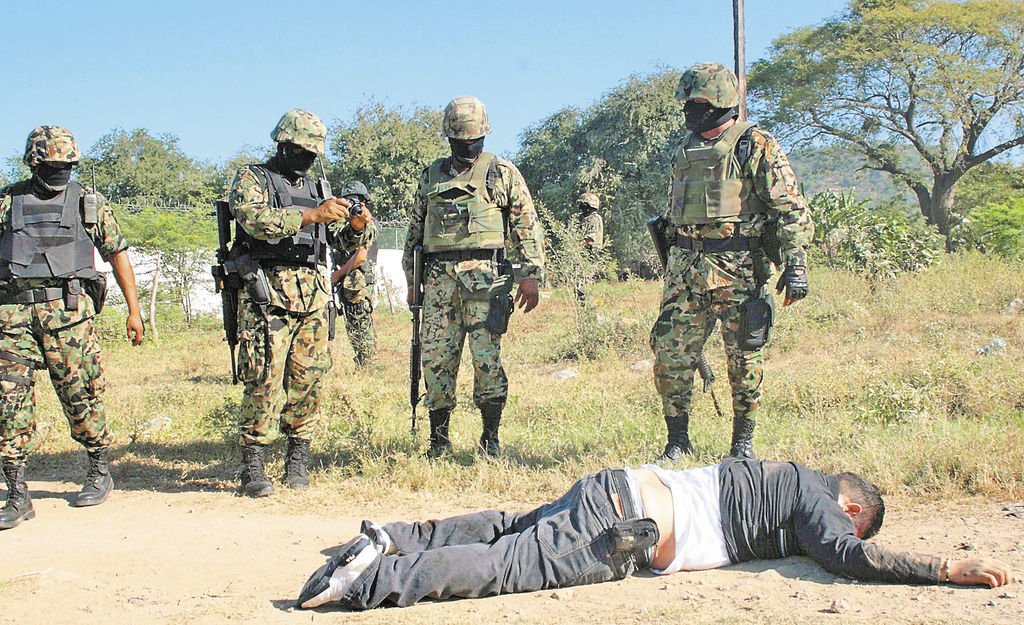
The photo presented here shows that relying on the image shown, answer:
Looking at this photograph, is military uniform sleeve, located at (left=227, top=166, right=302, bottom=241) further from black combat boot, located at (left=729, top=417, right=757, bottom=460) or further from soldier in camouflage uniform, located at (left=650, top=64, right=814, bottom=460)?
black combat boot, located at (left=729, top=417, right=757, bottom=460)

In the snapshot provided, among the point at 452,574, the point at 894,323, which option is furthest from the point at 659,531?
the point at 894,323

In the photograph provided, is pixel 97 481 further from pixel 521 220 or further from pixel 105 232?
pixel 521 220

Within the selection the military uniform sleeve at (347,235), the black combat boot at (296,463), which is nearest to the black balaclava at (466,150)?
the military uniform sleeve at (347,235)

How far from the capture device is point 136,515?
4.62 metres

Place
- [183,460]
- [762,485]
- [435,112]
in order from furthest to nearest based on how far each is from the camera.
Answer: [435,112]
[183,460]
[762,485]

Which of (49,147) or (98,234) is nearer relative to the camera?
(49,147)

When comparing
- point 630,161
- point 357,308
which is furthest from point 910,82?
point 357,308

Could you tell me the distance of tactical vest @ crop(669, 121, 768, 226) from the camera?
453 centimetres

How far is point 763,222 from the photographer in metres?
4.61

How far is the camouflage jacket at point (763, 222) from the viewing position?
14.5 ft

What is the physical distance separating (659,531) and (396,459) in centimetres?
229

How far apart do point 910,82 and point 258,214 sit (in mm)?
25306

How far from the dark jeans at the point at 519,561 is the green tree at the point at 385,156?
2267 cm

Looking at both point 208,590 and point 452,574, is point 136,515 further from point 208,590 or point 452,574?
point 452,574
